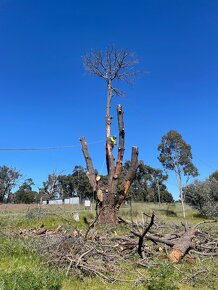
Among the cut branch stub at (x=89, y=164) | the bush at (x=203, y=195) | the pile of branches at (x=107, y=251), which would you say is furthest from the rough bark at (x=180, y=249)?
the bush at (x=203, y=195)

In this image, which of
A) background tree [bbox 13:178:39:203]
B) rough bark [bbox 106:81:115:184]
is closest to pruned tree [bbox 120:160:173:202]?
background tree [bbox 13:178:39:203]

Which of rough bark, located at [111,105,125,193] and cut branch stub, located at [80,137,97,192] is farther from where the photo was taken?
cut branch stub, located at [80,137,97,192]

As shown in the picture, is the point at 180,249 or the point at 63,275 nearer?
the point at 63,275

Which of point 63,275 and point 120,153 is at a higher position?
point 120,153

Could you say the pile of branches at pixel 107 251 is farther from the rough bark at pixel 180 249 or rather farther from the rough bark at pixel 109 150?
the rough bark at pixel 109 150

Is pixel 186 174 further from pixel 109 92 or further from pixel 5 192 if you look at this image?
pixel 5 192

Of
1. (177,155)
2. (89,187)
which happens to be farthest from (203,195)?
(89,187)

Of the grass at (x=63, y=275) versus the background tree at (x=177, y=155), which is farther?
the background tree at (x=177, y=155)

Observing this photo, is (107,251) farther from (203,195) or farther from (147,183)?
(147,183)

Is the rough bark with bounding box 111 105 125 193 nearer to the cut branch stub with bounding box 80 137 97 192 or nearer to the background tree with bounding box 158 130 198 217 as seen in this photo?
the cut branch stub with bounding box 80 137 97 192

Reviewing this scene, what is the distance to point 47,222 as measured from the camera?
12617 mm

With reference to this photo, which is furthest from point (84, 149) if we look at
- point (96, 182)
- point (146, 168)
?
point (146, 168)

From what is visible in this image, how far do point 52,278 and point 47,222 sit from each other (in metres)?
8.66

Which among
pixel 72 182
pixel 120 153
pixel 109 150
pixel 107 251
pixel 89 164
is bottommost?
pixel 107 251
